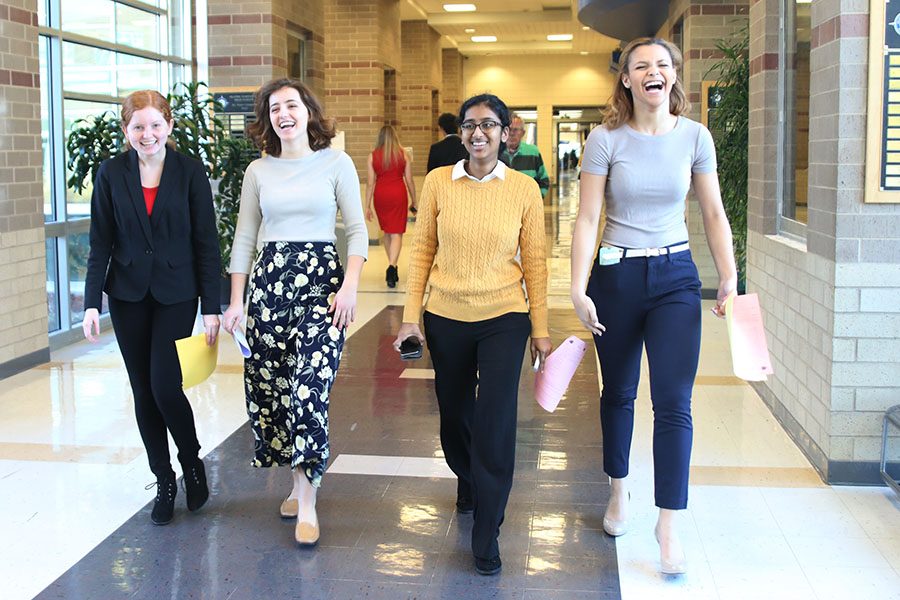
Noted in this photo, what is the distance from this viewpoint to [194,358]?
134 inches

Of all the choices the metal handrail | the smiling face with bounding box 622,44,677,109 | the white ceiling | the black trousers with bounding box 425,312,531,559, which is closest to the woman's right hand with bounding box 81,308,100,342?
the black trousers with bounding box 425,312,531,559

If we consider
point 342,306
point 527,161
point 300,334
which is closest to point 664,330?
point 342,306

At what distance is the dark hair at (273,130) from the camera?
3.40 m

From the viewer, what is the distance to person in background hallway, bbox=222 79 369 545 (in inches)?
131

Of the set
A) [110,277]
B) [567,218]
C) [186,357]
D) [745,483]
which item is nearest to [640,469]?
[745,483]

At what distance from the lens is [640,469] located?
4.20m

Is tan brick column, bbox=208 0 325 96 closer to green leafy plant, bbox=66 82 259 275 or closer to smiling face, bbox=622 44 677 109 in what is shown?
green leafy plant, bbox=66 82 259 275

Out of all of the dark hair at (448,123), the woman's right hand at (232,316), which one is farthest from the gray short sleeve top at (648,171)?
the dark hair at (448,123)

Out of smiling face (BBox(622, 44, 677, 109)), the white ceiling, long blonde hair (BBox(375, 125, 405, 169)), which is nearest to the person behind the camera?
smiling face (BBox(622, 44, 677, 109))

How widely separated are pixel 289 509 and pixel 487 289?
116cm

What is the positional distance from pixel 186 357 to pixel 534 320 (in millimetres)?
1151

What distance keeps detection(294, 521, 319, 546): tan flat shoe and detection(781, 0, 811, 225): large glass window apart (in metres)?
2.60

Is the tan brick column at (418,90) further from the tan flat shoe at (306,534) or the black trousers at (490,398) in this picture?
the black trousers at (490,398)

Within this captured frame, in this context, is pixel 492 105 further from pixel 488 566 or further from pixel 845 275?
pixel 845 275
